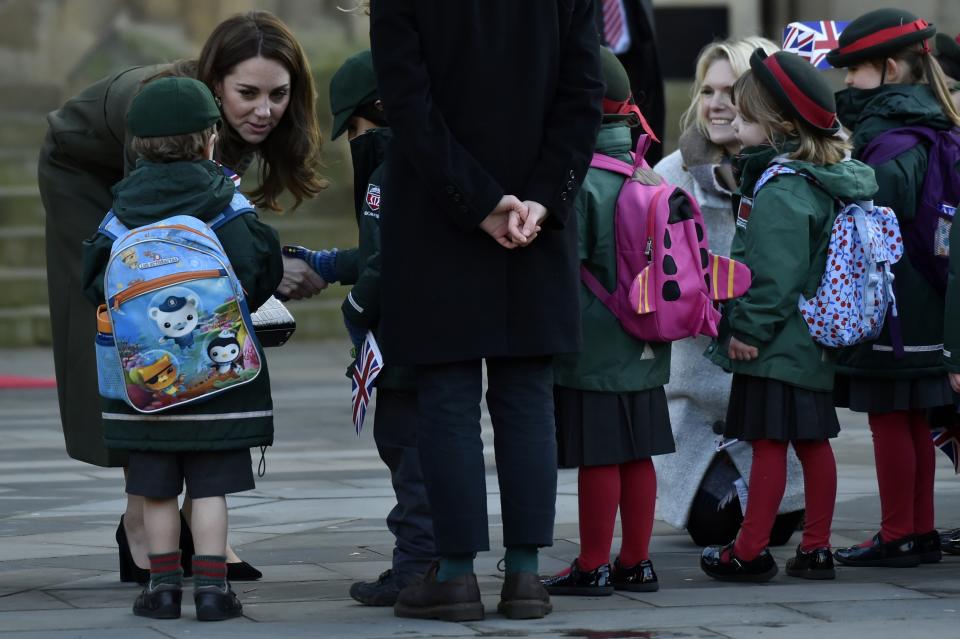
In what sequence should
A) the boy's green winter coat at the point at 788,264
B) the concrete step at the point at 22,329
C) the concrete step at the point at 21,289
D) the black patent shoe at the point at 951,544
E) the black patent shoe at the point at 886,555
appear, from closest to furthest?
1. the boy's green winter coat at the point at 788,264
2. the black patent shoe at the point at 886,555
3. the black patent shoe at the point at 951,544
4. the concrete step at the point at 22,329
5. the concrete step at the point at 21,289

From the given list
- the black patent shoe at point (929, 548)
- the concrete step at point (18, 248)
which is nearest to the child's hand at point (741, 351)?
the black patent shoe at point (929, 548)

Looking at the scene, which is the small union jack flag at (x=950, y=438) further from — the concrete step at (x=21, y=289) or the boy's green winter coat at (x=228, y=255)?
the concrete step at (x=21, y=289)

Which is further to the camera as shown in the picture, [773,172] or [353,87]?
[773,172]

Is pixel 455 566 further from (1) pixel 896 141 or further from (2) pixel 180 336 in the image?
(1) pixel 896 141

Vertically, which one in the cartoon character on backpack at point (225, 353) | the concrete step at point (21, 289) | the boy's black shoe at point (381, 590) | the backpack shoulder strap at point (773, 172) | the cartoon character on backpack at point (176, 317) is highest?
the backpack shoulder strap at point (773, 172)

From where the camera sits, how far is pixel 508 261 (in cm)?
462

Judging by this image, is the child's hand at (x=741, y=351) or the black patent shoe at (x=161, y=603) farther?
the child's hand at (x=741, y=351)

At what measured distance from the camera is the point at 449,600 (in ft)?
15.1

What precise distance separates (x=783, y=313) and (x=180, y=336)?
5.59 ft

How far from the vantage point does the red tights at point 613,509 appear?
16.9ft

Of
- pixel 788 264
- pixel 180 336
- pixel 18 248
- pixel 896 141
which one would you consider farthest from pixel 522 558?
pixel 18 248

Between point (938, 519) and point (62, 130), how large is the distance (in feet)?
10.6

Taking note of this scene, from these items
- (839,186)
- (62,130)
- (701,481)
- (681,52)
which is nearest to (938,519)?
(701,481)

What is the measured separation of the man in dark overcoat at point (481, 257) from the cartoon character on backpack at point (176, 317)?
48cm
